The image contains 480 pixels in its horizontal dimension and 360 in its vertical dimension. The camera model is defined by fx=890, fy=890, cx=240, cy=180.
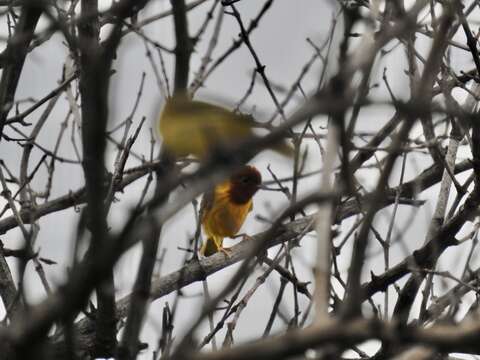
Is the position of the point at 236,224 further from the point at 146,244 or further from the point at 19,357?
the point at 19,357

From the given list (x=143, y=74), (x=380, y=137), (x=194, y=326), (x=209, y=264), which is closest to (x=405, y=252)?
(x=380, y=137)

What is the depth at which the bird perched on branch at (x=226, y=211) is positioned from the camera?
7008 millimetres

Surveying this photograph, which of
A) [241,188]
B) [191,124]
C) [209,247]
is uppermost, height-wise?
[241,188]

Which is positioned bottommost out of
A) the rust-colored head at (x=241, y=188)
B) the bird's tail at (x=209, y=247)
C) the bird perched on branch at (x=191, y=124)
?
the bird perched on branch at (x=191, y=124)

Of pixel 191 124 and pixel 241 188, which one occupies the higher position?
pixel 241 188

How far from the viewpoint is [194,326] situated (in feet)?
5.09

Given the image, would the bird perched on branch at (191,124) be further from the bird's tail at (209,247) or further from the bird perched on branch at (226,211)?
the bird's tail at (209,247)

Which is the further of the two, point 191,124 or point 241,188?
point 241,188

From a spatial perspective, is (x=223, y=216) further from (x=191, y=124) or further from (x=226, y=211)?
(x=191, y=124)

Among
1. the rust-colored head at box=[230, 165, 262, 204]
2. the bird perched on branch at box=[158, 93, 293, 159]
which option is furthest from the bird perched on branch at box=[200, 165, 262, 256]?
the bird perched on branch at box=[158, 93, 293, 159]

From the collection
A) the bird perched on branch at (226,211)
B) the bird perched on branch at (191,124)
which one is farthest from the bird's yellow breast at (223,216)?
the bird perched on branch at (191,124)

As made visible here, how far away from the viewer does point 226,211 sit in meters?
7.08

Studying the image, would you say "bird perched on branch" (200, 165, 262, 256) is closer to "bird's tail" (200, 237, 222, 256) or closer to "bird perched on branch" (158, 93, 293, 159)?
"bird's tail" (200, 237, 222, 256)

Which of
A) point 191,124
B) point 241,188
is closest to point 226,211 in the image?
point 241,188
